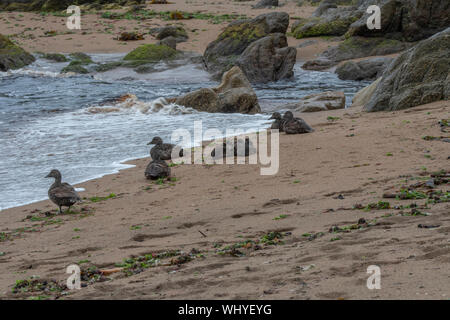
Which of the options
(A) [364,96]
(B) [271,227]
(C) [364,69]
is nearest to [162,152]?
(B) [271,227]

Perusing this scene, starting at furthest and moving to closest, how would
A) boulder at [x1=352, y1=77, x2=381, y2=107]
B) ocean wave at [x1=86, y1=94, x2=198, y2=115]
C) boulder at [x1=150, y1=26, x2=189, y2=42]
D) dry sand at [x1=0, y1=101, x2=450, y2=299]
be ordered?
boulder at [x1=150, y1=26, x2=189, y2=42] < ocean wave at [x1=86, y1=94, x2=198, y2=115] < boulder at [x1=352, y1=77, x2=381, y2=107] < dry sand at [x1=0, y1=101, x2=450, y2=299]

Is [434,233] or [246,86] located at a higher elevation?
[434,233]

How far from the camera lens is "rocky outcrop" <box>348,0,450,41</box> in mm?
23641

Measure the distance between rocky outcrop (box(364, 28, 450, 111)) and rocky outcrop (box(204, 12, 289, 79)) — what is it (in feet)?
43.3

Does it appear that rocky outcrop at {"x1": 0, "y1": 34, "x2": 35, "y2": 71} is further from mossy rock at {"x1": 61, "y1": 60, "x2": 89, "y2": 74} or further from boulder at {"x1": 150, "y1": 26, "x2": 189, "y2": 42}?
boulder at {"x1": 150, "y1": 26, "x2": 189, "y2": 42}

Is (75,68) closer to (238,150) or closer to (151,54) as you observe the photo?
(151,54)

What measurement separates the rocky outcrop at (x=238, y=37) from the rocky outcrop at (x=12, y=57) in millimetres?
8955

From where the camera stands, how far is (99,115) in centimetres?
1625

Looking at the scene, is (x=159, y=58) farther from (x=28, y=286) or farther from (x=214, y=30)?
(x=28, y=286)

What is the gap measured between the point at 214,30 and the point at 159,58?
21.4 ft

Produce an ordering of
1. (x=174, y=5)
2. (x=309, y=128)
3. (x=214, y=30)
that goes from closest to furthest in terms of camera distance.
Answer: (x=309, y=128), (x=214, y=30), (x=174, y=5)

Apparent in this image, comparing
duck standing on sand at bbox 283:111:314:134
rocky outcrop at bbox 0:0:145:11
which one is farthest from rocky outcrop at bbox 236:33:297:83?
rocky outcrop at bbox 0:0:145:11
